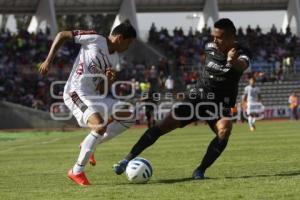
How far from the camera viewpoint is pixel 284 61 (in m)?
48.6

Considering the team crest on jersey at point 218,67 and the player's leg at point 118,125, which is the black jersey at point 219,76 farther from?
the player's leg at point 118,125

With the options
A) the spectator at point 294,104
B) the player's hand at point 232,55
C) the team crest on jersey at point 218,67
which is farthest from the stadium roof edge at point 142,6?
the player's hand at point 232,55

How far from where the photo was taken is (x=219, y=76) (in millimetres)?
10602

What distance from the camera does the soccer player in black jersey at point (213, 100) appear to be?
1041 cm

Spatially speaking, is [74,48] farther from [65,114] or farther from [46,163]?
[46,163]

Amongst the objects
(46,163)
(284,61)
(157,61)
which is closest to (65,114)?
(157,61)

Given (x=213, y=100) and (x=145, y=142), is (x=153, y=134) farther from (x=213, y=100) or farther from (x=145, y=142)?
(x=213, y=100)

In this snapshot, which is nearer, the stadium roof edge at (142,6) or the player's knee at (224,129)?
the player's knee at (224,129)

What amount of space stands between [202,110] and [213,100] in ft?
0.76

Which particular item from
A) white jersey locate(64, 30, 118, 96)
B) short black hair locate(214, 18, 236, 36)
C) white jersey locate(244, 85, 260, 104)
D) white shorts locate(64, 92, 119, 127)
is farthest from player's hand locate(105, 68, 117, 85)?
white jersey locate(244, 85, 260, 104)

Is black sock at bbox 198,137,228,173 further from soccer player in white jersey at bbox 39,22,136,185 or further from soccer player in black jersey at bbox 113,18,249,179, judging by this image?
soccer player in white jersey at bbox 39,22,136,185

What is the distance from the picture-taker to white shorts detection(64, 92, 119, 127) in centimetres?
1032

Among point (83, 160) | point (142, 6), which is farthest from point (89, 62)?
point (142, 6)

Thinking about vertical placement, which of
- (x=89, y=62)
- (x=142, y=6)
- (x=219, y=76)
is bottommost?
(x=219, y=76)
